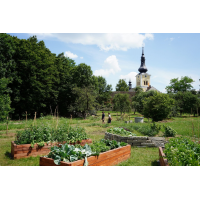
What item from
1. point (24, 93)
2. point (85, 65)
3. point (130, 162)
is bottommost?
point (130, 162)

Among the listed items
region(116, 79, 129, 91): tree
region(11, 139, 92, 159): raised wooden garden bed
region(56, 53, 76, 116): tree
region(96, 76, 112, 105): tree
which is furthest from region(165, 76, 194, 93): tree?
region(11, 139, 92, 159): raised wooden garden bed

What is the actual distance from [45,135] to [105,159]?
96.0 inches

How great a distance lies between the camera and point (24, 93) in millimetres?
20766

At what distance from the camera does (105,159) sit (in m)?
4.13

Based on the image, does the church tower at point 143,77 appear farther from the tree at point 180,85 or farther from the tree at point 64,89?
the tree at point 64,89

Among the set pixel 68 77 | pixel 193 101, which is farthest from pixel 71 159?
pixel 193 101

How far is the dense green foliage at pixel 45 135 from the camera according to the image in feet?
17.5

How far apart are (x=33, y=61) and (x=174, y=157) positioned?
68.5 ft

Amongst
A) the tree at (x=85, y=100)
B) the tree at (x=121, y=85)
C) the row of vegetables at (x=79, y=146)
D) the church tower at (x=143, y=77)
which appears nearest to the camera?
the row of vegetables at (x=79, y=146)

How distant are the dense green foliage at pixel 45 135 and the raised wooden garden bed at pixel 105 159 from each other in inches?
72.7

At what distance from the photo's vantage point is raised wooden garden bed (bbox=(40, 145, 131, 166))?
3.44 meters

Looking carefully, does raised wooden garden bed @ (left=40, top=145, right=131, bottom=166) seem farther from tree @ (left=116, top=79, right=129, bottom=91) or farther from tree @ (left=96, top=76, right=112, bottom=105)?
tree @ (left=116, top=79, right=129, bottom=91)

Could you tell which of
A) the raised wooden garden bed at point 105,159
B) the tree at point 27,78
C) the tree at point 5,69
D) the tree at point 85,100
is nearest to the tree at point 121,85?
the tree at point 85,100
